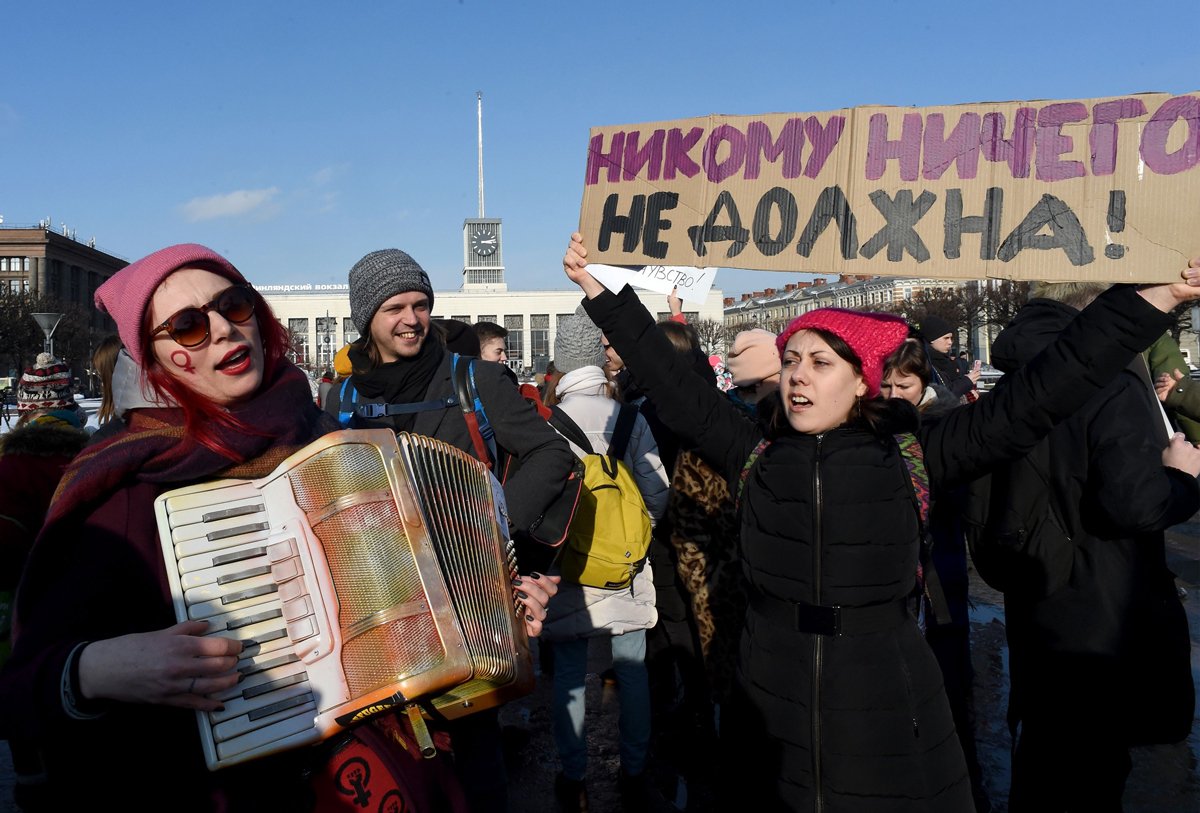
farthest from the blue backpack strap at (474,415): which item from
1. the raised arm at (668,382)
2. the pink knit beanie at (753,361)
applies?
the pink knit beanie at (753,361)

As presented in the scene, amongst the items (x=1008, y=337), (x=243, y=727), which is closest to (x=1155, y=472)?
(x=1008, y=337)

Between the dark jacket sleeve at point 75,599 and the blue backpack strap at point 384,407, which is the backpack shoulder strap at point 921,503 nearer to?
the blue backpack strap at point 384,407

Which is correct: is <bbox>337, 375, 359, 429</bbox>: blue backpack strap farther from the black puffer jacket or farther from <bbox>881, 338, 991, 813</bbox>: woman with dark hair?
<bbox>881, 338, 991, 813</bbox>: woman with dark hair

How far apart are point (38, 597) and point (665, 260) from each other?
6.14 feet

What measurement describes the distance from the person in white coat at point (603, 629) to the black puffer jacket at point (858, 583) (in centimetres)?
111

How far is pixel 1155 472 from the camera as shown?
2551 mm

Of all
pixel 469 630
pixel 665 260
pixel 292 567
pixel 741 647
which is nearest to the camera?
pixel 292 567

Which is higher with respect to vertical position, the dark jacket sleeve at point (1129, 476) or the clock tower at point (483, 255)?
the clock tower at point (483, 255)

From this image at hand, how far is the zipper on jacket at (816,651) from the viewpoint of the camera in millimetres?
2158

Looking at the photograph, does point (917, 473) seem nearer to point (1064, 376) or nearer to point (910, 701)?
point (1064, 376)

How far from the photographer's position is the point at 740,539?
2.45m

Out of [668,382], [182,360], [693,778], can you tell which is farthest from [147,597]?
[693,778]

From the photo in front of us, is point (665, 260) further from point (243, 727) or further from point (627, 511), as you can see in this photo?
point (243, 727)

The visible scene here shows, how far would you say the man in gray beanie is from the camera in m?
2.62
